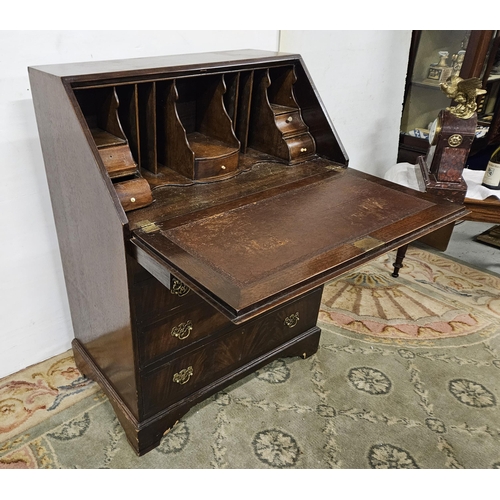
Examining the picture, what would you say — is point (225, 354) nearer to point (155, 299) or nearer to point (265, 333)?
point (265, 333)

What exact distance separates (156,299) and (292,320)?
0.71 metres

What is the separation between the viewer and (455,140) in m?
2.23

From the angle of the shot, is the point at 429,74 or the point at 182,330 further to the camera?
the point at 429,74

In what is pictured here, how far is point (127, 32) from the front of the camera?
1.69m

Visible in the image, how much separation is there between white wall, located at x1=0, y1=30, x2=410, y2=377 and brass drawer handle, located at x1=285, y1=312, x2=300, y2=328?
37.6 inches

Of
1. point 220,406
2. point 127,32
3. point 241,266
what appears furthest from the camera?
point 220,406

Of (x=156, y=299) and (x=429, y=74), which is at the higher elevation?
(x=429, y=74)

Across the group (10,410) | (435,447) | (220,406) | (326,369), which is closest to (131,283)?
(220,406)

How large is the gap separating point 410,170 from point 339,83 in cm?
64

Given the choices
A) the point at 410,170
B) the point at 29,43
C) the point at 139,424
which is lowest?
the point at 139,424

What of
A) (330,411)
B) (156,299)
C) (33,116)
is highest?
(33,116)

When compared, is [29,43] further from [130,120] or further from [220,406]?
[220,406]

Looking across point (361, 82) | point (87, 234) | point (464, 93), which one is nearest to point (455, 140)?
point (464, 93)

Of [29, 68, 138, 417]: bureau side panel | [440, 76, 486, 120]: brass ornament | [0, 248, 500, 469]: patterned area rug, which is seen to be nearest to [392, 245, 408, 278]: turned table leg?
[0, 248, 500, 469]: patterned area rug
